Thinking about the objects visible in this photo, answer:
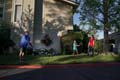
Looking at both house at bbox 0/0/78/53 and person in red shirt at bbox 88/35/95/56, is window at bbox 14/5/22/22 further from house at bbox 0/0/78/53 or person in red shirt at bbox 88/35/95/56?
person in red shirt at bbox 88/35/95/56

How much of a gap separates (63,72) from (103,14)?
14146 mm

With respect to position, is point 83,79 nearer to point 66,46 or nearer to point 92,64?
point 92,64

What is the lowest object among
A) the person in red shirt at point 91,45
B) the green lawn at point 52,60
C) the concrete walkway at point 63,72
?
the concrete walkway at point 63,72

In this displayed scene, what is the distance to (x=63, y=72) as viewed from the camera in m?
13.4

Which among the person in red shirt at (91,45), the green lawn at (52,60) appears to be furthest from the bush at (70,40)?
the green lawn at (52,60)

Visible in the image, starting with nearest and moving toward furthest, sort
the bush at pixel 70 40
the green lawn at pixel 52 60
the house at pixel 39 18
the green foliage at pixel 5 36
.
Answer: the green lawn at pixel 52 60 → the green foliage at pixel 5 36 → the house at pixel 39 18 → the bush at pixel 70 40

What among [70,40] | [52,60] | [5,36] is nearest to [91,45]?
[70,40]

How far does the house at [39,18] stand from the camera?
1025 inches

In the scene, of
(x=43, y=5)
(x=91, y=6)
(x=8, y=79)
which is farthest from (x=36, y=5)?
(x=8, y=79)

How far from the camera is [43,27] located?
88.0 ft

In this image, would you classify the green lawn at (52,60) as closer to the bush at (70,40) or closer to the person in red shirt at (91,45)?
the person in red shirt at (91,45)

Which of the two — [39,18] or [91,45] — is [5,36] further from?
[91,45]

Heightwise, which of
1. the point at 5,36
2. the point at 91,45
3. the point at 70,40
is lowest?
the point at 91,45

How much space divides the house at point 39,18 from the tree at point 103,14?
1.63 metres
